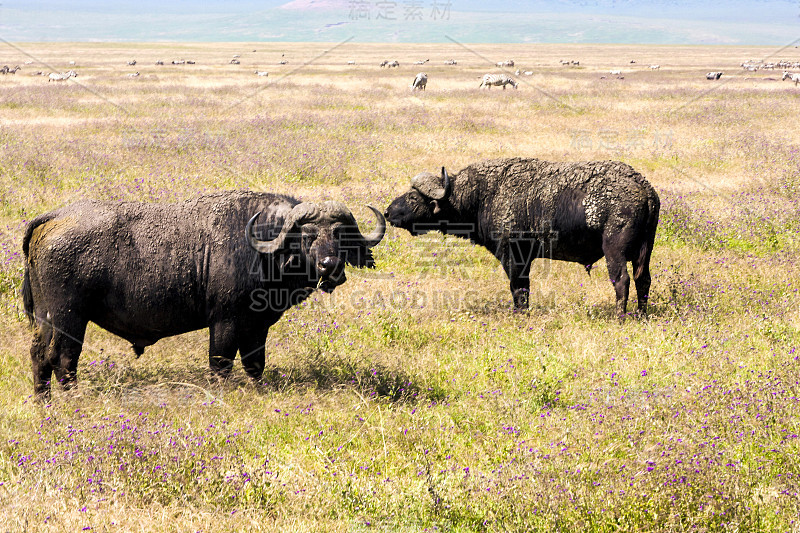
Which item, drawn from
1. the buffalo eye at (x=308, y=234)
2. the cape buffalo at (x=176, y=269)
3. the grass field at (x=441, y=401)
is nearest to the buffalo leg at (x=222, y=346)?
the cape buffalo at (x=176, y=269)

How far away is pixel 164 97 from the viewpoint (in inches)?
1271

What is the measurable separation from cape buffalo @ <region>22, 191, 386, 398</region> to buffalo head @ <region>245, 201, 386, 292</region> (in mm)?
11

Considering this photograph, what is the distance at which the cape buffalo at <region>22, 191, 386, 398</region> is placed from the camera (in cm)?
604

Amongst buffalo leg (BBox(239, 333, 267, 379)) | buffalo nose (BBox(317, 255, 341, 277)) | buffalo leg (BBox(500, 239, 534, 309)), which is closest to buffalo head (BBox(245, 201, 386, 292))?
buffalo nose (BBox(317, 255, 341, 277))

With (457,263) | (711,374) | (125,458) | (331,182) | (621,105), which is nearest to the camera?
(125,458)

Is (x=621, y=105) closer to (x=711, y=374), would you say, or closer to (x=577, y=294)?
(x=577, y=294)

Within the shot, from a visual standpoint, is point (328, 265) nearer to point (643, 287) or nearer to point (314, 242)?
point (314, 242)

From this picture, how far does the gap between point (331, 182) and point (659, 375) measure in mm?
10704

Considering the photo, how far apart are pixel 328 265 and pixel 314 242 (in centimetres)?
38

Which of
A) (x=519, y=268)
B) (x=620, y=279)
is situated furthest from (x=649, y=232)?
(x=519, y=268)

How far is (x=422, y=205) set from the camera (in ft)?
34.0

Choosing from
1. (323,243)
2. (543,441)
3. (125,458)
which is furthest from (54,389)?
(543,441)

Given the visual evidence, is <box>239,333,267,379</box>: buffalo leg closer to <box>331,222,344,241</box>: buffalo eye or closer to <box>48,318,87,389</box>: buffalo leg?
<box>331,222,344,241</box>: buffalo eye

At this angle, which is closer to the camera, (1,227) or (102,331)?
(102,331)
